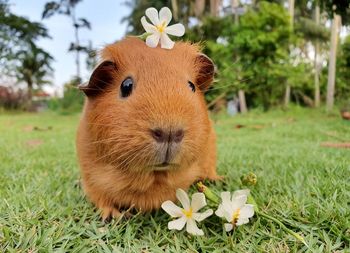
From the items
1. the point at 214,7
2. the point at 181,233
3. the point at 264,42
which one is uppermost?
the point at 214,7

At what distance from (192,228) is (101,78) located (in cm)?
76

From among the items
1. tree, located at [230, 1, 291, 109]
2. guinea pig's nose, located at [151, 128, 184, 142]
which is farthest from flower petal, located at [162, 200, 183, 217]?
tree, located at [230, 1, 291, 109]

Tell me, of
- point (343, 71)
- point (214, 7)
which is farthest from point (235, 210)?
point (343, 71)

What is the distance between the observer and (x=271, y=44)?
14.5 metres

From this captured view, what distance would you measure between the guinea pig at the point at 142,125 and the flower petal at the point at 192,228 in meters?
0.21

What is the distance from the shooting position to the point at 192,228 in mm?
1491

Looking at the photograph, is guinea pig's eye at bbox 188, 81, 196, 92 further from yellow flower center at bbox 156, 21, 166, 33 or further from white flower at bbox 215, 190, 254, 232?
white flower at bbox 215, 190, 254, 232

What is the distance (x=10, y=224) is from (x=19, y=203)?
0.91 feet

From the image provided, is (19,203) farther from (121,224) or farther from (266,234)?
(266,234)

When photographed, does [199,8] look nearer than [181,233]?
No

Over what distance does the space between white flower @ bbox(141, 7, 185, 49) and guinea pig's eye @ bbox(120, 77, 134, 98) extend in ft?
0.66

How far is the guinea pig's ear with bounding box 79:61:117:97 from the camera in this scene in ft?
5.31

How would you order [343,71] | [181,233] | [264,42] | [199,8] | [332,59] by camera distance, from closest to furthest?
[181,233]
[332,59]
[264,42]
[199,8]
[343,71]

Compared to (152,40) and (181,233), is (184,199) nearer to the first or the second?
(181,233)
